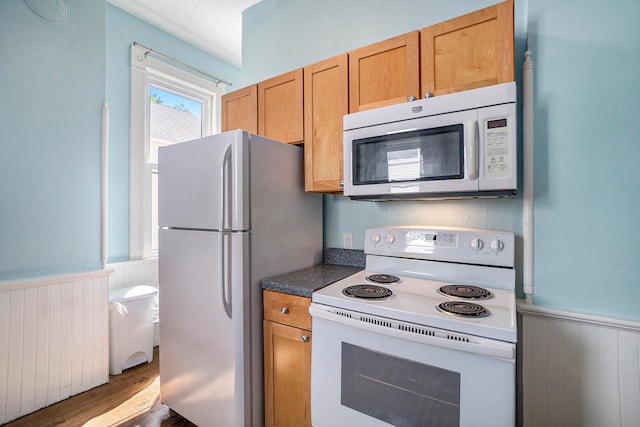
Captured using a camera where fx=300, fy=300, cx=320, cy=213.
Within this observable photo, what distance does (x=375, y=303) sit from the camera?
123cm

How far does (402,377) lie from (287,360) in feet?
2.10

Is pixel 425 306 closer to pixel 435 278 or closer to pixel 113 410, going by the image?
pixel 435 278

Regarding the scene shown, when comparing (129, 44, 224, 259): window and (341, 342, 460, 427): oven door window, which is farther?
(129, 44, 224, 259): window

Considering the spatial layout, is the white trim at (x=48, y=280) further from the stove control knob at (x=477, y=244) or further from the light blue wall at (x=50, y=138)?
the stove control knob at (x=477, y=244)

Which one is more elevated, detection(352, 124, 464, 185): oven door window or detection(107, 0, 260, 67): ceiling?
detection(107, 0, 260, 67): ceiling

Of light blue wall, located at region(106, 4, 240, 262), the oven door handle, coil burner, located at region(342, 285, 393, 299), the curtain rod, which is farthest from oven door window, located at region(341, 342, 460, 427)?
the curtain rod

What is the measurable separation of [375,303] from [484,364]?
16.5 inches

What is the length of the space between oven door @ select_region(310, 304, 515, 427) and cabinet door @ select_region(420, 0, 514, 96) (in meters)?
1.12

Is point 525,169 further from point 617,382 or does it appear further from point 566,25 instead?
point 617,382

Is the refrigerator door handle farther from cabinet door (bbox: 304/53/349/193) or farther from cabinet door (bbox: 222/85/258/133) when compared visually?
cabinet door (bbox: 222/85/258/133)

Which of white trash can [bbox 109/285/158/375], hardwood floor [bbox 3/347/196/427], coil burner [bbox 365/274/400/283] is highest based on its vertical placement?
coil burner [bbox 365/274/400/283]

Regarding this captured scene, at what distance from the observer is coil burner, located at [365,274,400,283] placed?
158cm

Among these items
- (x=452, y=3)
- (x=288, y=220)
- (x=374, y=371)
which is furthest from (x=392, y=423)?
(x=452, y=3)

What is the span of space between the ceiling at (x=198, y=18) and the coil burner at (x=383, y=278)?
2.53 meters
